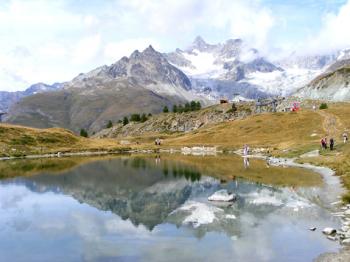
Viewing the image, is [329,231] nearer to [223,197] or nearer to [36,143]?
[223,197]

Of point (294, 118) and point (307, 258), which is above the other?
point (294, 118)

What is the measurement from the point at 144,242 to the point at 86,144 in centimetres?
15957

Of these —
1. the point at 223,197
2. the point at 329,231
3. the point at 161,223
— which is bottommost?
the point at 161,223

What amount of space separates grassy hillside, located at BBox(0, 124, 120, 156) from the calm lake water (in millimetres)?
87631

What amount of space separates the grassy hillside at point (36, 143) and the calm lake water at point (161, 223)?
8763 centimetres

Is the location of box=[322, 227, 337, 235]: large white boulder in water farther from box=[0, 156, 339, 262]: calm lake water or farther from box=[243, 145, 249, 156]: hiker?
box=[243, 145, 249, 156]: hiker

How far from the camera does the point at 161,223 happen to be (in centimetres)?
4672

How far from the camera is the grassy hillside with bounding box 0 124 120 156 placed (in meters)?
165

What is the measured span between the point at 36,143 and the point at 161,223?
141100 mm

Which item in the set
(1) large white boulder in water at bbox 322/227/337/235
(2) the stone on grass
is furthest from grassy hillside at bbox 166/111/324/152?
(2) the stone on grass

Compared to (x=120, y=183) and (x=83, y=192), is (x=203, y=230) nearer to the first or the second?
(x=83, y=192)

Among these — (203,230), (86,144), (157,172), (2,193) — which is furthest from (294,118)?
(203,230)

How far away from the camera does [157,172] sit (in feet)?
329

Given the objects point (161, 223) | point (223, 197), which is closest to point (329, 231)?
point (161, 223)
